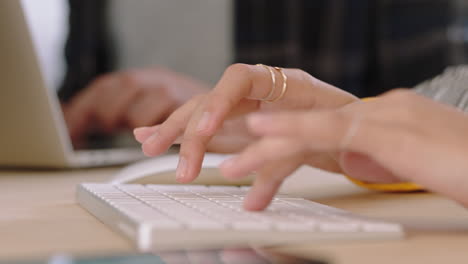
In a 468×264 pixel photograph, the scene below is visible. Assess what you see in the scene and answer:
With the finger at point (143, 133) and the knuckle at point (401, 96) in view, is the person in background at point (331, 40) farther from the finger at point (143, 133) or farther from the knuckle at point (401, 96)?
the knuckle at point (401, 96)

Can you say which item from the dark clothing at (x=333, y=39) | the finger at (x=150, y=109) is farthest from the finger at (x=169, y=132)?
the dark clothing at (x=333, y=39)

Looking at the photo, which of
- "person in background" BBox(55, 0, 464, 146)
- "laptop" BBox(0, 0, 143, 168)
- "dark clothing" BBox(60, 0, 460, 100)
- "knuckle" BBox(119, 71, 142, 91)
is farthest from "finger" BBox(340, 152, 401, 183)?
"dark clothing" BBox(60, 0, 460, 100)

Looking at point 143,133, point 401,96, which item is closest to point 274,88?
point 143,133

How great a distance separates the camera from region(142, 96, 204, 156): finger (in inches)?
28.2

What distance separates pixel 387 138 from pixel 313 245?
0.31ft

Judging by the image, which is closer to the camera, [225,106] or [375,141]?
[375,141]

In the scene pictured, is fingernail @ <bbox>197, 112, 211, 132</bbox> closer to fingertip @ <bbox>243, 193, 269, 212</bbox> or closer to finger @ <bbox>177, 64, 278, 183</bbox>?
finger @ <bbox>177, 64, 278, 183</bbox>

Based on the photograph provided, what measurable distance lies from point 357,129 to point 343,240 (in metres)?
0.08

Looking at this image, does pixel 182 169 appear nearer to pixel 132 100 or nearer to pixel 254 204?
pixel 254 204

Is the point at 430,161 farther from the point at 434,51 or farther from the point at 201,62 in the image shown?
the point at 201,62

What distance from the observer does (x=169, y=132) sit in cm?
73

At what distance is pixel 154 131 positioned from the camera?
76 cm

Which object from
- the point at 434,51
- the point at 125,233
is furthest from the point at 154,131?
the point at 434,51

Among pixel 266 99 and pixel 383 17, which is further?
pixel 383 17
